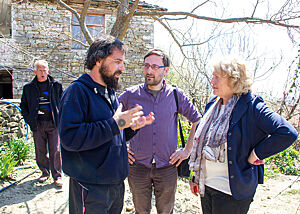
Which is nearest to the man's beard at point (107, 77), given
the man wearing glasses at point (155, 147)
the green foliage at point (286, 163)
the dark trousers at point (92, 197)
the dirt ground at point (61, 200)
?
the man wearing glasses at point (155, 147)

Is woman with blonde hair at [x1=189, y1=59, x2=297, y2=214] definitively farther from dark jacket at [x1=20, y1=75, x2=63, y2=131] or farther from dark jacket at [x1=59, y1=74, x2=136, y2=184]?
dark jacket at [x1=20, y1=75, x2=63, y2=131]

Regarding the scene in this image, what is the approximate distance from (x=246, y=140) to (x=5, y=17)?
10.6 m

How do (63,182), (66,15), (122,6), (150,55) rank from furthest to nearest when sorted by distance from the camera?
(66,15) → (63,182) → (122,6) → (150,55)

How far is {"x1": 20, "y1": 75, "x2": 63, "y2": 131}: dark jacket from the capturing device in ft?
12.5

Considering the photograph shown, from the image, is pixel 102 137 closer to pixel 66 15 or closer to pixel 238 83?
pixel 238 83

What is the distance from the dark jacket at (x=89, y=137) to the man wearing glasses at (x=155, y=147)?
0.57 m

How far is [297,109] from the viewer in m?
5.92

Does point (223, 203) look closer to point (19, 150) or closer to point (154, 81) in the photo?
point (154, 81)

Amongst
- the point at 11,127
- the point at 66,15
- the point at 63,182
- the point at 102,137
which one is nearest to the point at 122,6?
the point at 102,137

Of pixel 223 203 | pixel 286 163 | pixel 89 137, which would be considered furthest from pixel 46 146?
pixel 286 163

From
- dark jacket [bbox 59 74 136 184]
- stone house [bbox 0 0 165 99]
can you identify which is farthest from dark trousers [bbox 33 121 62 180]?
stone house [bbox 0 0 165 99]

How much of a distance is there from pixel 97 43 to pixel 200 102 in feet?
15.5

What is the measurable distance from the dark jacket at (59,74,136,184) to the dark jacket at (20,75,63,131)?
2453 mm

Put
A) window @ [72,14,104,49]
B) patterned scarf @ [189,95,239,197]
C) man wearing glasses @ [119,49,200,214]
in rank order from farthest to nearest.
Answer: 1. window @ [72,14,104,49]
2. man wearing glasses @ [119,49,200,214]
3. patterned scarf @ [189,95,239,197]
